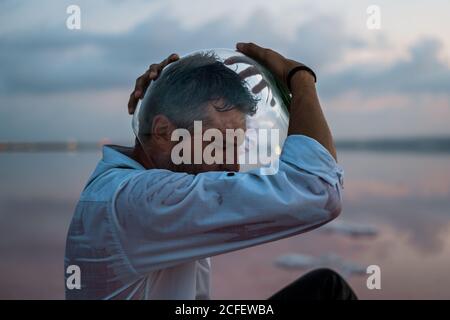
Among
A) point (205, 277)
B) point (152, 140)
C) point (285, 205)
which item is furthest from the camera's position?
point (205, 277)

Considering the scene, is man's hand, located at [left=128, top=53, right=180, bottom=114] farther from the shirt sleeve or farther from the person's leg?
the person's leg

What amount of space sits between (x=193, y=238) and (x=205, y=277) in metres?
0.21

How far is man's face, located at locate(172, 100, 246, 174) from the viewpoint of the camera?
0.67 metres

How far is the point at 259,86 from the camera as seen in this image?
74cm

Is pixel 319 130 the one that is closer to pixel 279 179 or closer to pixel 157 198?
pixel 279 179

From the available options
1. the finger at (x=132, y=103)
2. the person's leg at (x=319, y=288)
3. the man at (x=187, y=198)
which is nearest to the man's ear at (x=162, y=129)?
the man at (x=187, y=198)

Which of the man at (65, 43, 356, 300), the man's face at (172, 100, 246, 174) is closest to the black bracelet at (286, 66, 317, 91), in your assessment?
the man at (65, 43, 356, 300)

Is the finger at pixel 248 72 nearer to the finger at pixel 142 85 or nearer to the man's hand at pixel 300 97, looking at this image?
the man's hand at pixel 300 97

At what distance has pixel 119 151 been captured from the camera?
77cm

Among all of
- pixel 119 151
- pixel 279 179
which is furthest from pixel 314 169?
pixel 119 151

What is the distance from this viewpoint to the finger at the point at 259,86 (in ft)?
2.39

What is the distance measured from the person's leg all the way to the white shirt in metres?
0.38

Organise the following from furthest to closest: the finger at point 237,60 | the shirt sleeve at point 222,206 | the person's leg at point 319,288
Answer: the person's leg at point 319,288 → the finger at point 237,60 → the shirt sleeve at point 222,206

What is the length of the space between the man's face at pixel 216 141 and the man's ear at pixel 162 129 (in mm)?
34
